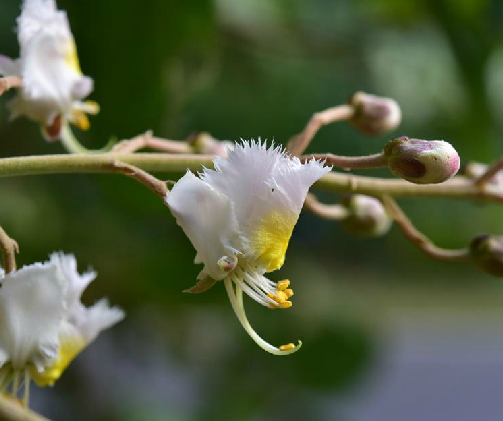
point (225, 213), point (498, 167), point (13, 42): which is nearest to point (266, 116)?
point (13, 42)

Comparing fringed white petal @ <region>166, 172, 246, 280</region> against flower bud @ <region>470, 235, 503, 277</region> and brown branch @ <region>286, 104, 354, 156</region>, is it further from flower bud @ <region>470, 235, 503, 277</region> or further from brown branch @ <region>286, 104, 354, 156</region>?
flower bud @ <region>470, 235, 503, 277</region>

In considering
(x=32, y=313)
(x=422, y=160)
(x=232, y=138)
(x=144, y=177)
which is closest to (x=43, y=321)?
(x=32, y=313)

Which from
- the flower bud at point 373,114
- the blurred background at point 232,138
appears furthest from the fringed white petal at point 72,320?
the blurred background at point 232,138

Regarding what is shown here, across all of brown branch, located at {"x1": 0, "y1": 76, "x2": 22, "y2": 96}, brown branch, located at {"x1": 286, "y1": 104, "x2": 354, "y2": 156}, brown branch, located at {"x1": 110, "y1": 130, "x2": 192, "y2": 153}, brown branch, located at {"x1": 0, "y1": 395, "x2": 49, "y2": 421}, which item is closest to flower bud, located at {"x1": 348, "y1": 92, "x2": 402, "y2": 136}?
brown branch, located at {"x1": 286, "y1": 104, "x2": 354, "y2": 156}

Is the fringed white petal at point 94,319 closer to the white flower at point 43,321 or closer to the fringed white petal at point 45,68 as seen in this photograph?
the white flower at point 43,321

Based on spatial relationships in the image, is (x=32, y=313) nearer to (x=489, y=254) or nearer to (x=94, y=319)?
(x=94, y=319)

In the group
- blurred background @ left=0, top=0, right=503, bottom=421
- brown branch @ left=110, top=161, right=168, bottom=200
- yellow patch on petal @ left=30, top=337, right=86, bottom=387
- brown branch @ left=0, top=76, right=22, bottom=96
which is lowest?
blurred background @ left=0, top=0, right=503, bottom=421

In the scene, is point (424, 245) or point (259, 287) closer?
point (259, 287)
